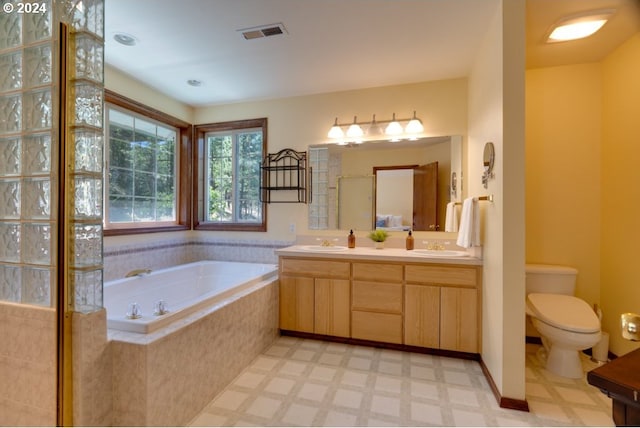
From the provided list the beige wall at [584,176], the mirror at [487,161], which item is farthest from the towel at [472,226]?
the beige wall at [584,176]

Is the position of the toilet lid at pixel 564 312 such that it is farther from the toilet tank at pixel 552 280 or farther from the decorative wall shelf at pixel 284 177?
the decorative wall shelf at pixel 284 177

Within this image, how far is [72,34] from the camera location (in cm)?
145

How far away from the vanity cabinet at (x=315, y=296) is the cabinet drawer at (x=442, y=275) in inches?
21.3

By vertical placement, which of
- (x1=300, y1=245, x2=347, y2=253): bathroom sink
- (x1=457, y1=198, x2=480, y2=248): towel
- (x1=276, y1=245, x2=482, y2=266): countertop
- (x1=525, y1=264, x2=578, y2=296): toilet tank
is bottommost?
(x1=525, y1=264, x2=578, y2=296): toilet tank

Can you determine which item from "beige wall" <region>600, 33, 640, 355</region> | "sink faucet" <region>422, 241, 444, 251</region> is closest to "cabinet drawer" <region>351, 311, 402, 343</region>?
"sink faucet" <region>422, 241, 444, 251</region>

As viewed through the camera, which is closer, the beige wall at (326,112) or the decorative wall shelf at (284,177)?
the beige wall at (326,112)

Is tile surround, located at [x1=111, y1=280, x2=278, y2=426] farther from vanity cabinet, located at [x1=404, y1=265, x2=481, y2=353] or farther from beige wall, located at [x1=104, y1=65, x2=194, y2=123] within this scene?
beige wall, located at [x1=104, y1=65, x2=194, y2=123]

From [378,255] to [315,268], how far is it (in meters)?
0.58

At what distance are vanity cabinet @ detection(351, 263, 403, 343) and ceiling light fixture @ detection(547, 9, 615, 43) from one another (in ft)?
→ 6.57

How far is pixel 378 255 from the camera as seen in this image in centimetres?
255

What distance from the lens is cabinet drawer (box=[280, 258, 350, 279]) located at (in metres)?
2.63

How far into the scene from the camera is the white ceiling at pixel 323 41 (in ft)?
6.06

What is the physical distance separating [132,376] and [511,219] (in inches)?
87.1

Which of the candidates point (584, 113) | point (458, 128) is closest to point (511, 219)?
point (458, 128)
